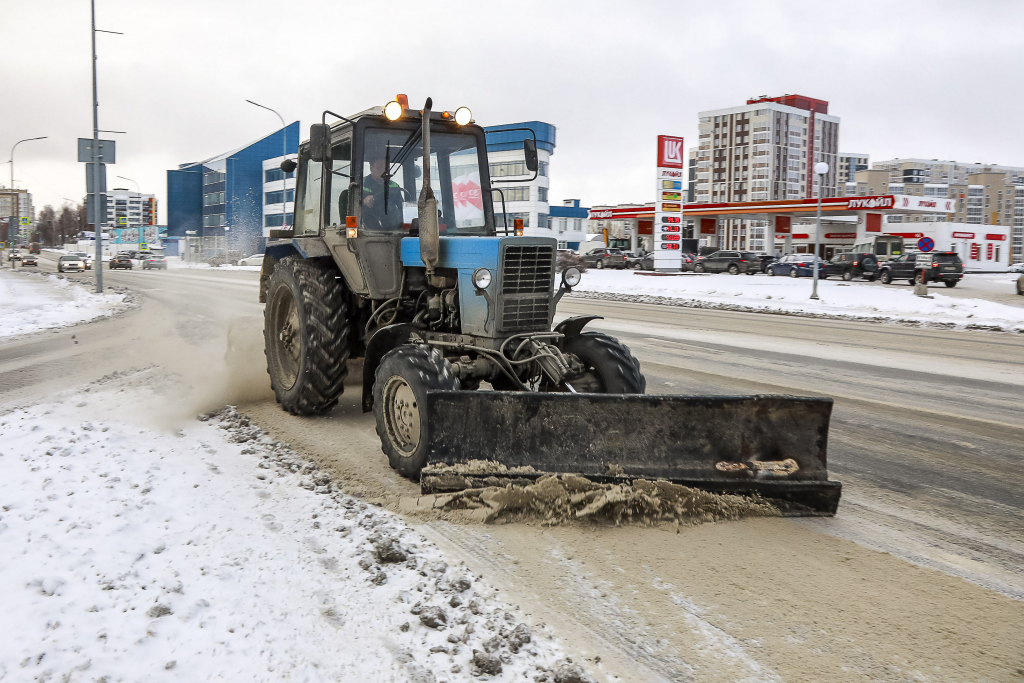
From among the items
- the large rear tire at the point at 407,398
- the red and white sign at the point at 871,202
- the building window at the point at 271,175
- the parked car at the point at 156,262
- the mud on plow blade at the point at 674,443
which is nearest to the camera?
the mud on plow blade at the point at 674,443

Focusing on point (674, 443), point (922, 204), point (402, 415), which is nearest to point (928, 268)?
point (922, 204)

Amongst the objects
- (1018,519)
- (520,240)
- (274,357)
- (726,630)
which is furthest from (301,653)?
(274,357)

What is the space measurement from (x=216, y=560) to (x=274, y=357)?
421 cm

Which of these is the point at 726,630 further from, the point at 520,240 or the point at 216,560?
Answer: the point at 520,240

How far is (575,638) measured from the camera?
9.93 ft

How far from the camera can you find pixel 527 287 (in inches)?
222

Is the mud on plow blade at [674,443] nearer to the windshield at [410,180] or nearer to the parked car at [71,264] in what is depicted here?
the windshield at [410,180]

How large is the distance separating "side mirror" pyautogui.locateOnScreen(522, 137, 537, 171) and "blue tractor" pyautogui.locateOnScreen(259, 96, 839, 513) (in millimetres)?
16

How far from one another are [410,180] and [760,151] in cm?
14456

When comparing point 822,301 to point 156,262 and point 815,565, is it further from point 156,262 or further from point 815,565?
point 156,262

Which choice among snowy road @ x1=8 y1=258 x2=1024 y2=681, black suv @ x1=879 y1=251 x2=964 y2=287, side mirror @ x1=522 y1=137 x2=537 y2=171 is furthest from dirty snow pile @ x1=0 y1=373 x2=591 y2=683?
black suv @ x1=879 y1=251 x2=964 y2=287

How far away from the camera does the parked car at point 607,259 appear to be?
54.2 meters

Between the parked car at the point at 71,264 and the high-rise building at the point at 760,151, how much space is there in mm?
112087

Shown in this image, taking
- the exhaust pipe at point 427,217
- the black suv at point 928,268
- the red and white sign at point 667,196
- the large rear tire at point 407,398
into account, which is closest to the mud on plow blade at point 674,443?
the large rear tire at point 407,398
